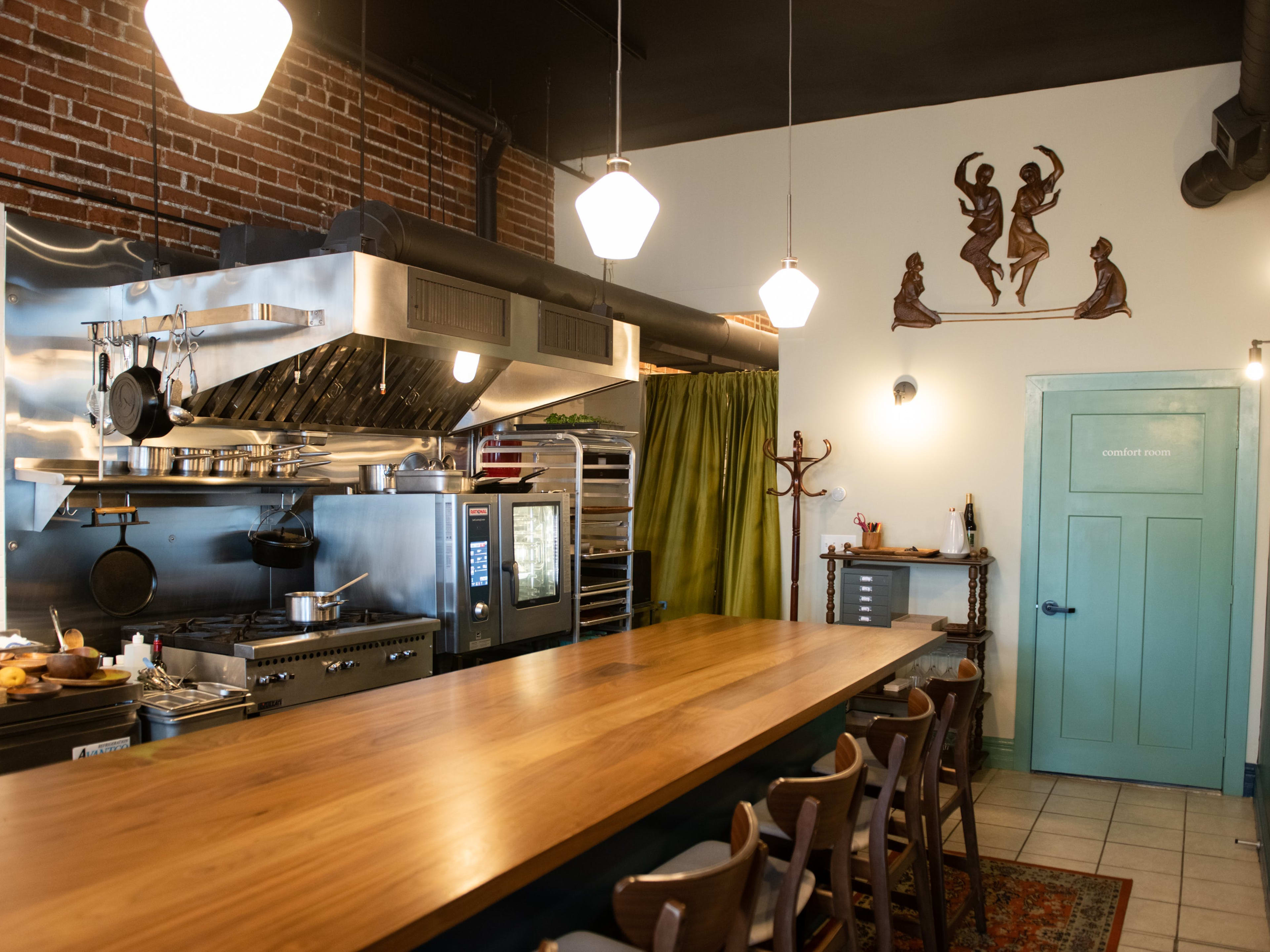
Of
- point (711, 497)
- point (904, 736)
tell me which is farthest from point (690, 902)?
point (711, 497)

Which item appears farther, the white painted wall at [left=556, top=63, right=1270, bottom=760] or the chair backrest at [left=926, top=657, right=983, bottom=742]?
the white painted wall at [left=556, top=63, right=1270, bottom=760]

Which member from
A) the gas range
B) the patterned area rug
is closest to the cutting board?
the patterned area rug

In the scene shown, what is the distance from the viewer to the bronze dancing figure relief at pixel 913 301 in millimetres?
5215

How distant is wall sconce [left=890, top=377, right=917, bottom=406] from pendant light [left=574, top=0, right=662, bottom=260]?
3005mm

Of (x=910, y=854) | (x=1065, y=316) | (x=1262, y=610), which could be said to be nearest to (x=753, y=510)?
(x=1065, y=316)

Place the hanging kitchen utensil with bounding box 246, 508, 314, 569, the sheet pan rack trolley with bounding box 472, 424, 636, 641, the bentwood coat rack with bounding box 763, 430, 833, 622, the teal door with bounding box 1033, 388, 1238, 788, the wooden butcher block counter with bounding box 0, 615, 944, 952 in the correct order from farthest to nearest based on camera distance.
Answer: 1. the bentwood coat rack with bounding box 763, 430, 833, 622
2. the sheet pan rack trolley with bounding box 472, 424, 636, 641
3. the teal door with bounding box 1033, 388, 1238, 788
4. the hanging kitchen utensil with bounding box 246, 508, 314, 569
5. the wooden butcher block counter with bounding box 0, 615, 944, 952

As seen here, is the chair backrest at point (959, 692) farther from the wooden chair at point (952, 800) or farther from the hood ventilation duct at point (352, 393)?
the hood ventilation duct at point (352, 393)

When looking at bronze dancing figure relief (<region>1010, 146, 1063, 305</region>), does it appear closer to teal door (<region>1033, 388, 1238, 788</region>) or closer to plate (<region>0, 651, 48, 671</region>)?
teal door (<region>1033, 388, 1238, 788</region>)

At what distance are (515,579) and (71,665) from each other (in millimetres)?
1969

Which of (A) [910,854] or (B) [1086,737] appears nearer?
(A) [910,854]

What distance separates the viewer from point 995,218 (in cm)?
502

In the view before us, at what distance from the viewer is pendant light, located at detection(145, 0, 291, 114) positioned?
1742 millimetres

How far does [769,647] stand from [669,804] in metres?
1.04

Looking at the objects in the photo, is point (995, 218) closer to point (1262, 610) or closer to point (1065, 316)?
point (1065, 316)
